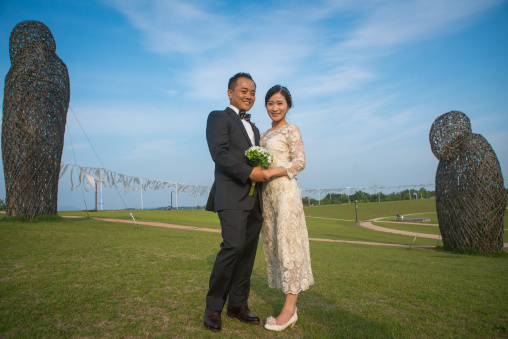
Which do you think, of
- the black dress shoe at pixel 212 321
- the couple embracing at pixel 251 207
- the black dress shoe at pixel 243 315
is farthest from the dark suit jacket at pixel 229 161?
the black dress shoe at pixel 243 315

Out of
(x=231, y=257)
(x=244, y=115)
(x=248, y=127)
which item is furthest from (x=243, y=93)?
(x=231, y=257)

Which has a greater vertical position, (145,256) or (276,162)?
(276,162)

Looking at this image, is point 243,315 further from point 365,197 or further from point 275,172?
point 365,197

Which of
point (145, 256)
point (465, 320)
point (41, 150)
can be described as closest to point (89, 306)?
point (145, 256)

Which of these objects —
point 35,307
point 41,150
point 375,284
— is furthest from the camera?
point 41,150

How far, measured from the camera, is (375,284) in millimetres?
4961

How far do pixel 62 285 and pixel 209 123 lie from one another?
9.01 feet

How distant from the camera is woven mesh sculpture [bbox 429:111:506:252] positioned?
10031 mm

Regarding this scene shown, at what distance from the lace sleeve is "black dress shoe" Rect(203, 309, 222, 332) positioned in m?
1.54

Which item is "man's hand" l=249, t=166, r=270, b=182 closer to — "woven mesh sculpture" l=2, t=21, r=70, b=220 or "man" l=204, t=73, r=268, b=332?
"man" l=204, t=73, r=268, b=332

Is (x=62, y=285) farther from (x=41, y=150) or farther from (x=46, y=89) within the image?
(x=46, y=89)

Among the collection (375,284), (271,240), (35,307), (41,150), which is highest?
(41,150)

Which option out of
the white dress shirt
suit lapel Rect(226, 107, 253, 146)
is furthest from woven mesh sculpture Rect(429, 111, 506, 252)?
suit lapel Rect(226, 107, 253, 146)

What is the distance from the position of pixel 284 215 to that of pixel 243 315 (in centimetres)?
113
